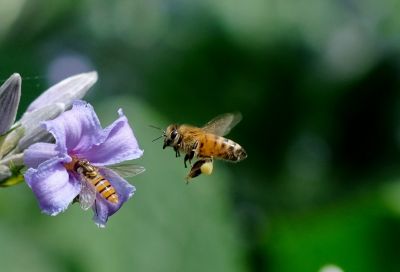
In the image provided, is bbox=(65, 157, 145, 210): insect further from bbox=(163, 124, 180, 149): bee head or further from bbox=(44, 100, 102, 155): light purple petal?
bbox=(163, 124, 180, 149): bee head

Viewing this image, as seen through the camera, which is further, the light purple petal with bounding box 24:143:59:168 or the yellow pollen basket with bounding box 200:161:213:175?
the yellow pollen basket with bounding box 200:161:213:175

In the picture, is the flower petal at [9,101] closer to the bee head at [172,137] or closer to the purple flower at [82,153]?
the purple flower at [82,153]

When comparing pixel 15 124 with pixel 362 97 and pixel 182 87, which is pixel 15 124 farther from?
pixel 362 97

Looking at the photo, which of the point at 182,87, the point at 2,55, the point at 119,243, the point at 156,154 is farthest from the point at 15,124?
the point at 182,87

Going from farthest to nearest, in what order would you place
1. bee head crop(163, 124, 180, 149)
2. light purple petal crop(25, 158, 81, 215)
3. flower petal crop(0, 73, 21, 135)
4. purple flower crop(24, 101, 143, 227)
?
bee head crop(163, 124, 180, 149) < flower petal crop(0, 73, 21, 135) < purple flower crop(24, 101, 143, 227) < light purple petal crop(25, 158, 81, 215)

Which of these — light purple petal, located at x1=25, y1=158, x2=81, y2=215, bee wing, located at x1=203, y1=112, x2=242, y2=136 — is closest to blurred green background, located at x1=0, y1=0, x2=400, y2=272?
bee wing, located at x1=203, y1=112, x2=242, y2=136

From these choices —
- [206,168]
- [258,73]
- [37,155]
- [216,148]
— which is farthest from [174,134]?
[258,73]

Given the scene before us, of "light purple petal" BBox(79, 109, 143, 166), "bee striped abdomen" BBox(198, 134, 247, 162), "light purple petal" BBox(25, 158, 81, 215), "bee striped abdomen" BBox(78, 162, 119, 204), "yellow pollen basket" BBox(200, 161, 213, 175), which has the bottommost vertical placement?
"bee striped abdomen" BBox(198, 134, 247, 162)
